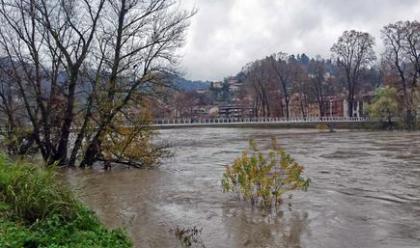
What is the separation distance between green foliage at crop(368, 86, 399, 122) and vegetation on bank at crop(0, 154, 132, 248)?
191ft

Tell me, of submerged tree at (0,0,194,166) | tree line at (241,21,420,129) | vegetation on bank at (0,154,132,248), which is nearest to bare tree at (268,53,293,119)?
tree line at (241,21,420,129)

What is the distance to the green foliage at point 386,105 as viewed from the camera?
198 ft

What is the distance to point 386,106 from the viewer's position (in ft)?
199

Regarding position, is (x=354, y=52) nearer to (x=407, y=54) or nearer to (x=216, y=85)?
(x=407, y=54)

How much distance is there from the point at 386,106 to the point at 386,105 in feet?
0.41

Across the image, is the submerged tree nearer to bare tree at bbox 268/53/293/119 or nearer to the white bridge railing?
the white bridge railing

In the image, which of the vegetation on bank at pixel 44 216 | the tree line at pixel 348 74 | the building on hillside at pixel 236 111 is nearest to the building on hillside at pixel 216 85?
the building on hillside at pixel 236 111

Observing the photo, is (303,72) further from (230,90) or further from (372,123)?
(230,90)

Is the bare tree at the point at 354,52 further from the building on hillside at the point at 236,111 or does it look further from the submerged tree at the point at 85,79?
the submerged tree at the point at 85,79

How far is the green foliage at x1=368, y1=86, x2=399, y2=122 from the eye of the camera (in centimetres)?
6041

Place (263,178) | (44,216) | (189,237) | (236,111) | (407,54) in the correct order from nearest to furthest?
(44,216) → (189,237) → (263,178) → (407,54) → (236,111)

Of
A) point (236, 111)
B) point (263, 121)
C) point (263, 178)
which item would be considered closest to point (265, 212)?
point (263, 178)

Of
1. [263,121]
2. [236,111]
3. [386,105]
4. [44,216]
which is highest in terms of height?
[236,111]

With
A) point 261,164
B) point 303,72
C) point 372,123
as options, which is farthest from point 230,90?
point 261,164
